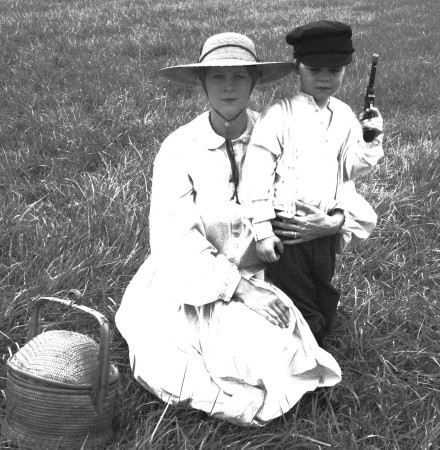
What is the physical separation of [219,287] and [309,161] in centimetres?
63

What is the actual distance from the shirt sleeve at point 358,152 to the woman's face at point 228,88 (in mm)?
462

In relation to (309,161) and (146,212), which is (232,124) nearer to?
(309,161)

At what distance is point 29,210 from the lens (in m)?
4.54

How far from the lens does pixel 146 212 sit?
4.60m

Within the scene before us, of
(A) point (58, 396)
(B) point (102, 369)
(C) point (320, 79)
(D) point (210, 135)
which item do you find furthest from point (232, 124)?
(A) point (58, 396)

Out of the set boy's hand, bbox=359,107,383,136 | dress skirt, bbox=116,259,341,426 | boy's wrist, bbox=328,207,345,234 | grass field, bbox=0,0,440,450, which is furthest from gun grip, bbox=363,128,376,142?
grass field, bbox=0,0,440,450

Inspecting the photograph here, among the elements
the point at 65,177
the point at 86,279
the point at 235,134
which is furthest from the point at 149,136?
the point at 235,134

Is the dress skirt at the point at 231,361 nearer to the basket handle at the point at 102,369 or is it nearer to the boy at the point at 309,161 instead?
the boy at the point at 309,161

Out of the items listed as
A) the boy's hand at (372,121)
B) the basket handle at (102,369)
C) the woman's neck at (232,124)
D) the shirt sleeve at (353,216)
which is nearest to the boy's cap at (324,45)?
the boy's hand at (372,121)

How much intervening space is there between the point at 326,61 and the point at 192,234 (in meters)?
0.87

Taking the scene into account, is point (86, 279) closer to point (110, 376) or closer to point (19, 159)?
point (110, 376)

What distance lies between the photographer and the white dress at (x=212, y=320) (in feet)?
10.0

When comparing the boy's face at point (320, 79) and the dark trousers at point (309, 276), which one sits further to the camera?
the dark trousers at point (309, 276)

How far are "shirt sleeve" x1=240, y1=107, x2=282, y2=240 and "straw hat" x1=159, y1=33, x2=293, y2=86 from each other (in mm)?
198
